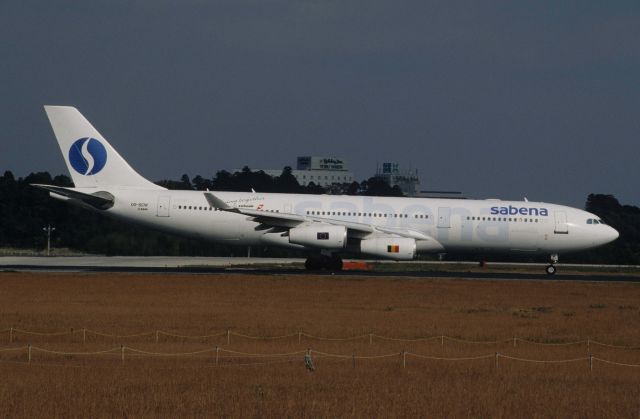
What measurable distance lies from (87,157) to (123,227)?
86.1ft

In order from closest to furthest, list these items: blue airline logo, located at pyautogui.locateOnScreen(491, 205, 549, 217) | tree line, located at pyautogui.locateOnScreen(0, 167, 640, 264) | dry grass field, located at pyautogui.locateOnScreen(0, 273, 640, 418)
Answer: dry grass field, located at pyautogui.locateOnScreen(0, 273, 640, 418) < blue airline logo, located at pyautogui.locateOnScreen(491, 205, 549, 217) < tree line, located at pyautogui.locateOnScreen(0, 167, 640, 264)

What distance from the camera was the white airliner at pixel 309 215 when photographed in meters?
44.2

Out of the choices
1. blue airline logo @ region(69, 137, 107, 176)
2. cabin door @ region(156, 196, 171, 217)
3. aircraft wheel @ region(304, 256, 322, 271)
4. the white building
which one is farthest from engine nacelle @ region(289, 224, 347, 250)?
the white building

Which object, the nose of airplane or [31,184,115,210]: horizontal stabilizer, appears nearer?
[31,184,115,210]: horizontal stabilizer

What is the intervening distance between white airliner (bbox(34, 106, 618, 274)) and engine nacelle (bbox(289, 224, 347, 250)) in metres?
0.56

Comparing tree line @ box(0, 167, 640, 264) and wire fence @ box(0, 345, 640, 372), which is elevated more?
tree line @ box(0, 167, 640, 264)

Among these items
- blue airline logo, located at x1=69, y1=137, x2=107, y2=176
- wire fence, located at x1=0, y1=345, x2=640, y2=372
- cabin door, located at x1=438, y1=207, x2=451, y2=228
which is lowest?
wire fence, located at x1=0, y1=345, x2=640, y2=372

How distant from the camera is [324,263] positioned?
45625mm

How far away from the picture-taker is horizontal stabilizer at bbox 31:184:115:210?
140 ft

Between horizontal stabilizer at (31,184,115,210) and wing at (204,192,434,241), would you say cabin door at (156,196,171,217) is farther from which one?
wing at (204,192,434,241)

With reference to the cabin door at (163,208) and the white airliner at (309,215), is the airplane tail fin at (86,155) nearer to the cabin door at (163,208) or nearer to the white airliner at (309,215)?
the white airliner at (309,215)

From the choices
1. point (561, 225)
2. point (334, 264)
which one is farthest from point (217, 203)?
point (561, 225)

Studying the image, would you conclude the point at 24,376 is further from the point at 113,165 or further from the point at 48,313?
the point at 113,165

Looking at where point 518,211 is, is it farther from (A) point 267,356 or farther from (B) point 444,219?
(A) point 267,356
